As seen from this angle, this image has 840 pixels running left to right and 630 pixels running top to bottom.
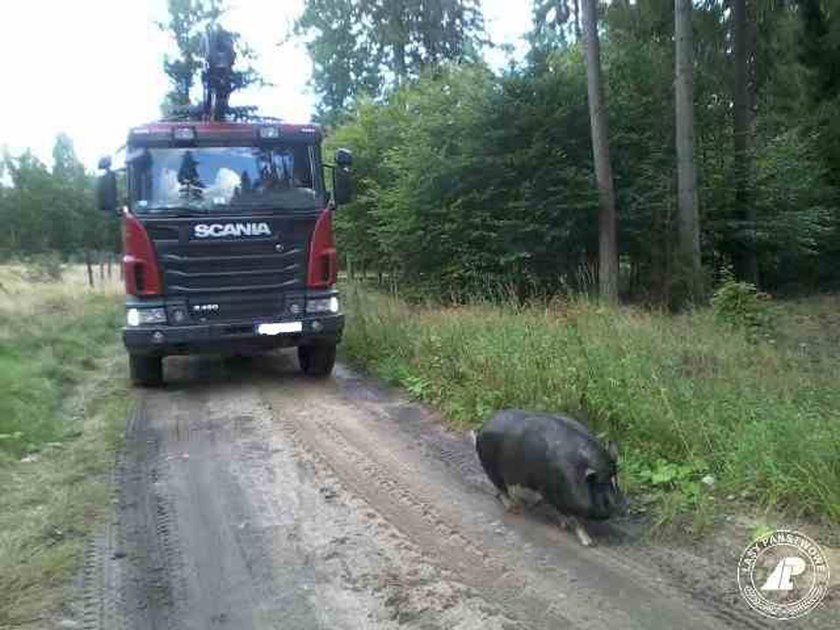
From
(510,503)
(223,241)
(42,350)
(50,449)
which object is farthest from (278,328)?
(510,503)

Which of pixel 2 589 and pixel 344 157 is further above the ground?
pixel 344 157

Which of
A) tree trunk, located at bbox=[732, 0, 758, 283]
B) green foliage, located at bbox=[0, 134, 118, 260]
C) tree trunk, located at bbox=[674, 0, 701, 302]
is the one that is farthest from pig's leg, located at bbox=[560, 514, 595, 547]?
green foliage, located at bbox=[0, 134, 118, 260]

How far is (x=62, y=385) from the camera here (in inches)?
376

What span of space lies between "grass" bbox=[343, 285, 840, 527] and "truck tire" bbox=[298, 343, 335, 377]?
556 millimetres

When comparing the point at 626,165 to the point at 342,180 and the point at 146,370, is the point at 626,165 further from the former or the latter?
the point at 146,370

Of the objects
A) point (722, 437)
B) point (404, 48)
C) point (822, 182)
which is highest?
point (404, 48)

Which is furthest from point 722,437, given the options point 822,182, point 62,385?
point 822,182

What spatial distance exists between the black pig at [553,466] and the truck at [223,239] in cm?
449

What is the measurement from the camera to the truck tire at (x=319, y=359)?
9453 mm

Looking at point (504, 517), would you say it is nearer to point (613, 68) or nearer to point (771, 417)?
point (771, 417)

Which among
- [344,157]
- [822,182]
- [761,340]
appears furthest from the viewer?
[822,182]

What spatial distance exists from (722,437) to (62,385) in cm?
756

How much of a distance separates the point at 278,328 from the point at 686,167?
29.8ft

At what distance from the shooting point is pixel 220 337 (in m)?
8.66
